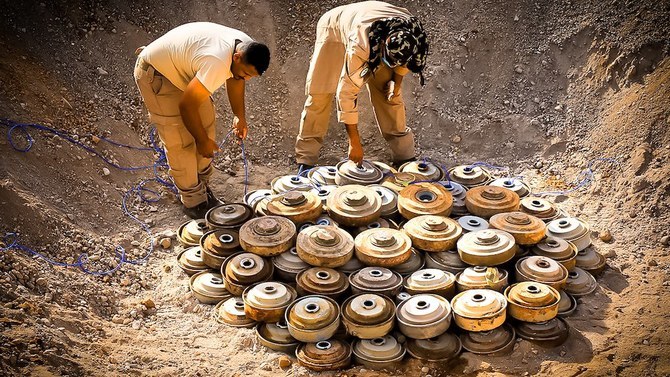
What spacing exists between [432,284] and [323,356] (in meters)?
1.03

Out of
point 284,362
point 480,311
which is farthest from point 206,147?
point 480,311

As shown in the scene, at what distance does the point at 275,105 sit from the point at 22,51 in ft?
9.42

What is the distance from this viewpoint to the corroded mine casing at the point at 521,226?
5.44 metres

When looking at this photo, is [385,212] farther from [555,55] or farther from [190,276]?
[555,55]

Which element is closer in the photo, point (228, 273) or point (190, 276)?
point (228, 273)

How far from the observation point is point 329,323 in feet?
15.9

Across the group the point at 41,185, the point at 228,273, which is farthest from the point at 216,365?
the point at 41,185

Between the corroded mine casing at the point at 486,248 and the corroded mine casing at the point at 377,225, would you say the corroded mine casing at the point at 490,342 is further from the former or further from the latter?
the corroded mine casing at the point at 377,225

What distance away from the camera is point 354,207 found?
5.70 metres

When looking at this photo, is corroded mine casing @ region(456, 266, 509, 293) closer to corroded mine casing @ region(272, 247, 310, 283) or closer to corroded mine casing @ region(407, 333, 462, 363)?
corroded mine casing @ region(407, 333, 462, 363)

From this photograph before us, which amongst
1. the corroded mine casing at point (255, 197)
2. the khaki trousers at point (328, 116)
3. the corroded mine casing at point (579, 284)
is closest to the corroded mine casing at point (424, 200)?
the khaki trousers at point (328, 116)

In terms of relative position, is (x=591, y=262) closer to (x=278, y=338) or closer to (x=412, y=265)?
(x=412, y=265)

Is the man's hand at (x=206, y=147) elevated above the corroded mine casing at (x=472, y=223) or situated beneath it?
elevated above

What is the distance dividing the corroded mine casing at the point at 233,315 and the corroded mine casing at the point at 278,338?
0.16m
